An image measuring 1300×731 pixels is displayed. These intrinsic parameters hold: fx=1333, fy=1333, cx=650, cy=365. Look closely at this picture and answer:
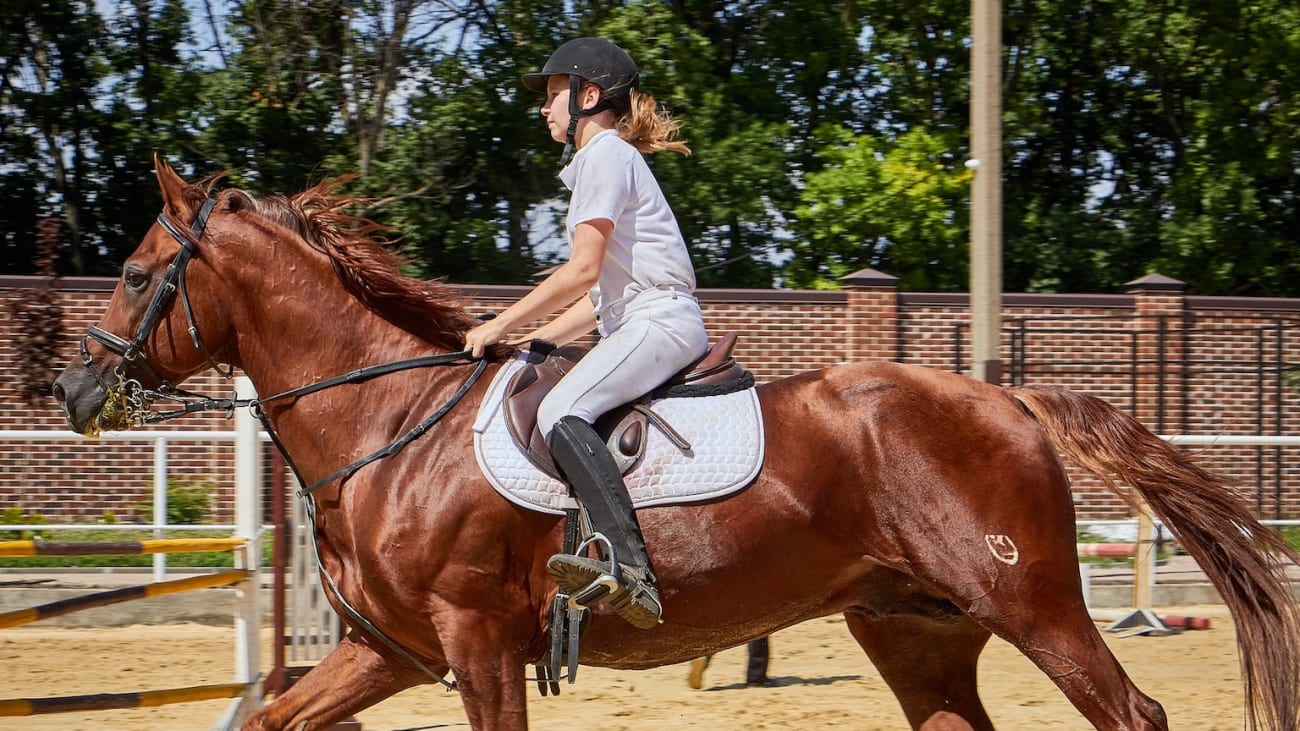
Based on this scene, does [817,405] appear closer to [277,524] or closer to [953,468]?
[953,468]

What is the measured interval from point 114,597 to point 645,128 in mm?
2634

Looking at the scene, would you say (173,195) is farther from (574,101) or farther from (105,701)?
(105,701)

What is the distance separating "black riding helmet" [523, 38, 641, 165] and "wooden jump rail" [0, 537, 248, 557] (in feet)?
7.33

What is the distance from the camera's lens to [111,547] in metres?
5.10

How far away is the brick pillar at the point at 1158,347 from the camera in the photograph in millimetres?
16219

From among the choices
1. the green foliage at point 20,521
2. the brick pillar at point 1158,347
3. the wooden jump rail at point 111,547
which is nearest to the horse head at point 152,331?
the wooden jump rail at point 111,547

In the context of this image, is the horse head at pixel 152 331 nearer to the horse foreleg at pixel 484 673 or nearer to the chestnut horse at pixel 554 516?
the chestnut horse at pixel 554 516

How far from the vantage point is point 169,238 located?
15.0 ft

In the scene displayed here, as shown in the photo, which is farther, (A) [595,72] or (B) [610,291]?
(B) [610,291]

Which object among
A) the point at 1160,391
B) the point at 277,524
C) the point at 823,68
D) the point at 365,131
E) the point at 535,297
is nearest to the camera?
the point at 535,297

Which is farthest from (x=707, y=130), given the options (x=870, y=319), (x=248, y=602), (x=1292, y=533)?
(x=248, y=602)

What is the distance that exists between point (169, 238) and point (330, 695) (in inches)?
65.1

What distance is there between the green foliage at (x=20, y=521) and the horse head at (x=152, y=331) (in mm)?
7875

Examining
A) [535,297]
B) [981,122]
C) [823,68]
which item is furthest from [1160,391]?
[535,297]
